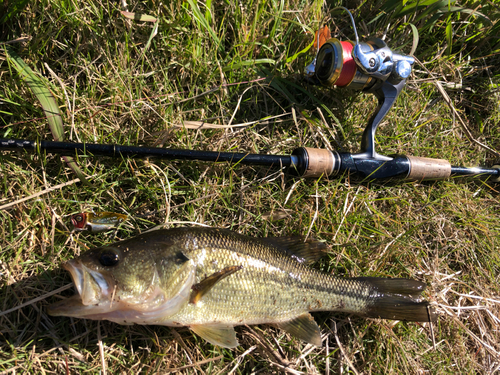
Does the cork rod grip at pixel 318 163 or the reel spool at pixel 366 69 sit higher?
the reel spool at pixel 366 69

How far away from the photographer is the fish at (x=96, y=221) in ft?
7.90

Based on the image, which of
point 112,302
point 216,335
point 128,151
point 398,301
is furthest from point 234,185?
point 398,301

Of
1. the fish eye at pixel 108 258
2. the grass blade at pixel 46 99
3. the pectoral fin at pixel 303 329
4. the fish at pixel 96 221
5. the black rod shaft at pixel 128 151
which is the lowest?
the pectoral fin at pixel 303 329

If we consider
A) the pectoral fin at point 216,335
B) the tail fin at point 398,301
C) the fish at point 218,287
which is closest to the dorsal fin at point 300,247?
the fish at point 218,287

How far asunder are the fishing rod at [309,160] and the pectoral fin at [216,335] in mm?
1175

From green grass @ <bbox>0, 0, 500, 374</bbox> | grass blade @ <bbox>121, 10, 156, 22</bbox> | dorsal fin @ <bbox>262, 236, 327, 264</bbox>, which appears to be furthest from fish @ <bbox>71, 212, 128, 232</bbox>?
grass blade @ <bbox>121, 10, 156, 22</bbox>

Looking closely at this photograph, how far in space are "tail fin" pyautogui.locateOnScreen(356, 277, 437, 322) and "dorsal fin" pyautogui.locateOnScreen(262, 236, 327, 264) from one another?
0.37 meters

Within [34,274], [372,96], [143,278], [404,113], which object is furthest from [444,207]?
[34,274]

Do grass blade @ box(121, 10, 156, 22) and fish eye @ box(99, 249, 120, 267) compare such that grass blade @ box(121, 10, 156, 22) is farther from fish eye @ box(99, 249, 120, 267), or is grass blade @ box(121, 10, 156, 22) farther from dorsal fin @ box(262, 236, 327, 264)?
dorsal fin @ box(262, 236, 327, 264)

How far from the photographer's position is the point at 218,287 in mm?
2129

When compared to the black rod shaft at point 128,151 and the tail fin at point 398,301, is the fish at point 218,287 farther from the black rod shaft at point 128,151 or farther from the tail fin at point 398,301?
the black rod shaft at point 128,151

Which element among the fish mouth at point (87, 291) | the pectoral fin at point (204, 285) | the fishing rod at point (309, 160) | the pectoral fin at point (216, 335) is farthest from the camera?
the fishing rod at point (309, 160)

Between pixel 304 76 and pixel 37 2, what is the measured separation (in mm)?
2206

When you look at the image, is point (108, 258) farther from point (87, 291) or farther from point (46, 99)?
Result: point (46, 99)
